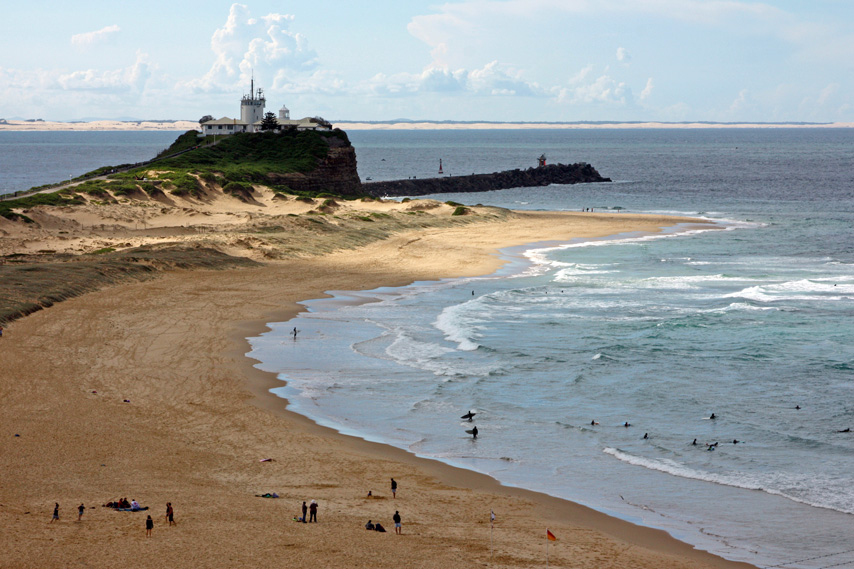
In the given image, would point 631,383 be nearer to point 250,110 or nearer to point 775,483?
point 775,483

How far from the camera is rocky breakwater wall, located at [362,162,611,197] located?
114312 millimetres

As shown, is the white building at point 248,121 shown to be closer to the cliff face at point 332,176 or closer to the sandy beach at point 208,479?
the cliff face at point 332,176

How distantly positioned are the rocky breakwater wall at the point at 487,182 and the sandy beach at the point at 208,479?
74.6 m

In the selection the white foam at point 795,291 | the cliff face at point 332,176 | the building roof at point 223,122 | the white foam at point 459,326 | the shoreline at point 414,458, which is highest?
the building roof at point 223,122

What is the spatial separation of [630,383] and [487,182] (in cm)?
10411

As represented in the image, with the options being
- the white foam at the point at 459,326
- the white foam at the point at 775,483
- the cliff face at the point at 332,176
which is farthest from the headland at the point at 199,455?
the cliff face at the point at 332,176

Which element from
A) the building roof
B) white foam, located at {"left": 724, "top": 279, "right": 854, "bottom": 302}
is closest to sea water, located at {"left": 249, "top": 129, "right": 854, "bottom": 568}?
white foam, located at {"left": 724, "top": 279, "right": 854, "bottom": 302}

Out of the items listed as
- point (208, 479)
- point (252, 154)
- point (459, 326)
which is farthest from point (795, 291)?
A: point (252, 154)

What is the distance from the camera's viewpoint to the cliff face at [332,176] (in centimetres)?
8831

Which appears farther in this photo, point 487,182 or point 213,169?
point 487,182

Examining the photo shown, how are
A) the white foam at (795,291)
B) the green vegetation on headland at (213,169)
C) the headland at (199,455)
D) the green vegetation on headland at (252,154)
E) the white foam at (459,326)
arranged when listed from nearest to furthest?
the headland at (199,455) < the white foam at (459,326) < the white foam at (795,291) < the green vegetation on headland at (213,169) < the green vegetation on headland at (252,154)

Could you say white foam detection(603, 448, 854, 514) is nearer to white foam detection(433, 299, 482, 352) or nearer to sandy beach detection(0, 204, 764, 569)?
sandy beach detection(0, 204, 764, 569)

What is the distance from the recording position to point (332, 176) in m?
94.6

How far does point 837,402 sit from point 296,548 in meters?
20.3
